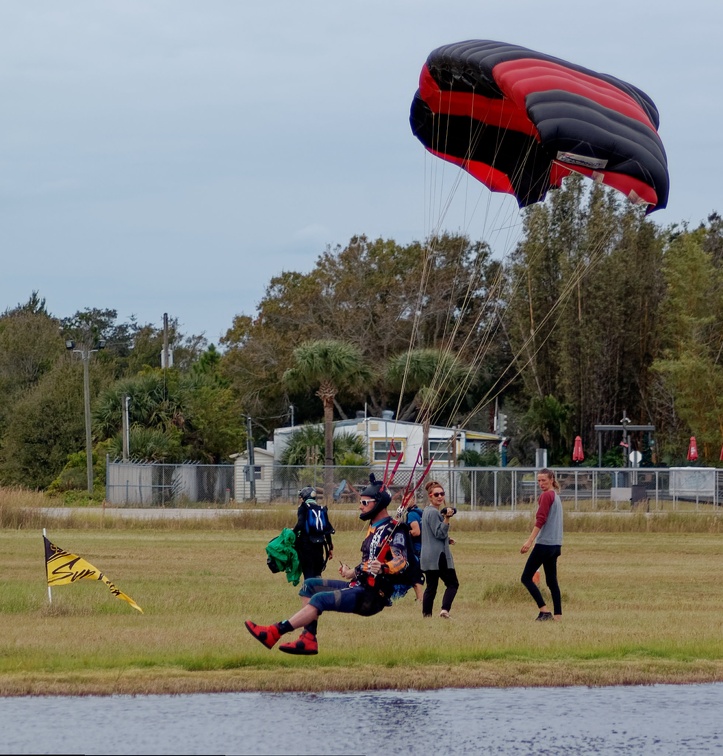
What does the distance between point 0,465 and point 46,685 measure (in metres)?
65.6

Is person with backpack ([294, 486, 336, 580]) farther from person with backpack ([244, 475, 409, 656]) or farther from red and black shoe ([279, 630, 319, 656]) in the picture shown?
red and black shoe ([279, 630, 319, 656])

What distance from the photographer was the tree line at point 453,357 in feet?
191

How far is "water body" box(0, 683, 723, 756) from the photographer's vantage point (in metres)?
8.45

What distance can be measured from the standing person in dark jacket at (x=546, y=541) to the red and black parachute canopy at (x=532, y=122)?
4.79 meters

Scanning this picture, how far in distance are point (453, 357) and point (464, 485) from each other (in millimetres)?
4664

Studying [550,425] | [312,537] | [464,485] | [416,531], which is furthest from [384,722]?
[550,425]

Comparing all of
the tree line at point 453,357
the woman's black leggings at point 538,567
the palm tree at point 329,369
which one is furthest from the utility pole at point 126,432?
the woman's black leggings at point 538,567

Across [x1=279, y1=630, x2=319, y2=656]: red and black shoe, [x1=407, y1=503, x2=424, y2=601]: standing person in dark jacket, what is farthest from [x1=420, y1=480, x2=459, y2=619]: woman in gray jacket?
[x1=279, y1=630, x2=319, y2=656]: red and black shoe

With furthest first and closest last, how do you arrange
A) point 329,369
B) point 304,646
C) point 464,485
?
point 329,369 → point 464,485 → point 304,646

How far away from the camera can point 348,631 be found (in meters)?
13.5

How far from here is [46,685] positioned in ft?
34.0

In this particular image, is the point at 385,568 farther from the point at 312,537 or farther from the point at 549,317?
the point at 549,317

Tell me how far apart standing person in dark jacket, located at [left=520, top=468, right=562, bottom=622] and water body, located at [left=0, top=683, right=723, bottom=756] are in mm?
3983

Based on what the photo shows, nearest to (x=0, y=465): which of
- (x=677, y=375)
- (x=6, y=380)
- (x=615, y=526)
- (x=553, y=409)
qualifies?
(x=6, y=380)
